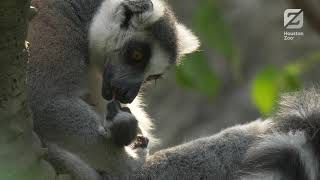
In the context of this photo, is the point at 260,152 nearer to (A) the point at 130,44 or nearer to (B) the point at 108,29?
(A) the point at 130,44

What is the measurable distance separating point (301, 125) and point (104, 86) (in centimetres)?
160

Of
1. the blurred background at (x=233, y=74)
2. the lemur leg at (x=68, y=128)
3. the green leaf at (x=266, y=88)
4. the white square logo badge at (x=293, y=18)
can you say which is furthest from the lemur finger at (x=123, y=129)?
the blurred background at (x=233, y=74)

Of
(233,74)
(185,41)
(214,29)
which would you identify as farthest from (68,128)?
(233,74)

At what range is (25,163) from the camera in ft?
12.8

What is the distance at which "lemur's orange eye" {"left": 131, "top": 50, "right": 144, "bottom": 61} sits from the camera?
583cm

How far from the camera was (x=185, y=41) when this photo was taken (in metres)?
6.41

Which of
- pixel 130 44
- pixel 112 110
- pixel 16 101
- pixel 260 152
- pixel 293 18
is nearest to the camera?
pixel 16 101

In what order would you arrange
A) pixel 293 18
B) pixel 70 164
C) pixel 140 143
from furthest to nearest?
1. pixel 293 18
2. pixel 140 143
3. pixel 70 164

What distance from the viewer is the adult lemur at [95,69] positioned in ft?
16.9

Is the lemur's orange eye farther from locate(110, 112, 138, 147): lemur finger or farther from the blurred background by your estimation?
the blurred background

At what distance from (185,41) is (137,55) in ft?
2.29

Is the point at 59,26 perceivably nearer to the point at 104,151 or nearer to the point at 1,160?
the point at 104,151

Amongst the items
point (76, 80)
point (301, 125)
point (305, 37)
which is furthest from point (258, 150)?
point (305, 37)

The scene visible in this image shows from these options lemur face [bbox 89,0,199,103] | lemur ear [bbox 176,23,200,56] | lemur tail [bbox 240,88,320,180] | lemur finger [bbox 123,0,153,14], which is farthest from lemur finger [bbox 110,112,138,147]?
lemur ear [bbox 176,23,200,56]
